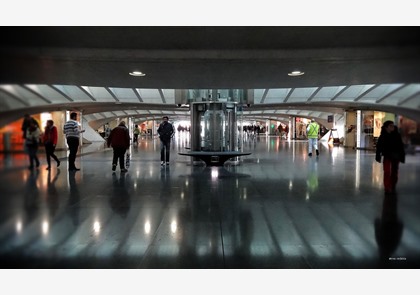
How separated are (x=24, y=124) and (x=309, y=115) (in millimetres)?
45285

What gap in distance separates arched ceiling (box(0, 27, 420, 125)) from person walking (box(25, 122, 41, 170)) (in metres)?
0.21

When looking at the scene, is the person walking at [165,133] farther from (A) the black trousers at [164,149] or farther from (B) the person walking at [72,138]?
(B) the person walking at [72,138]

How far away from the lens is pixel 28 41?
12.9 ft

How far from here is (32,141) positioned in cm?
365

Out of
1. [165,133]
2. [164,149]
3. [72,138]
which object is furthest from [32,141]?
[164,149]

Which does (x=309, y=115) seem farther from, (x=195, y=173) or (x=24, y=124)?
(x=24, y=124)

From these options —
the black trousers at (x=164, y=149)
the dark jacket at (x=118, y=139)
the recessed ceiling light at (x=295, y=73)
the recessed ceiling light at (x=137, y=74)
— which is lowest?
the black trousers at (x=164, y=149)

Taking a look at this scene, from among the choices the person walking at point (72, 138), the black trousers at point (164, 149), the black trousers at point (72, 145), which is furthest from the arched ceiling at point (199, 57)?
the black trousers at point (164, 149)

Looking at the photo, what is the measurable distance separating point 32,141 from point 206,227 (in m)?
2.59

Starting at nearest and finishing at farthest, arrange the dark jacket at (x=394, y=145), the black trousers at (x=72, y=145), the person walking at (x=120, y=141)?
the dark jacket at (x=394, y=145) < the black trousers at (x=72, y=145) < the person walking at (x=120, y=141)

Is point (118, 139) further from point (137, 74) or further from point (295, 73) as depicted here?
point (295, 73)

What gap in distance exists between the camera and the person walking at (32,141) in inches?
143

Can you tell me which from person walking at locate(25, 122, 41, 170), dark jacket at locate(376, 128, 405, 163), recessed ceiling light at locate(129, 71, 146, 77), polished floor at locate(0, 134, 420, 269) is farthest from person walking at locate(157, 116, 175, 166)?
dark jacket at locate(376, 128, 405, 163)

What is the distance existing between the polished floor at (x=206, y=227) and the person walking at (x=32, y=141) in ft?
0.42
